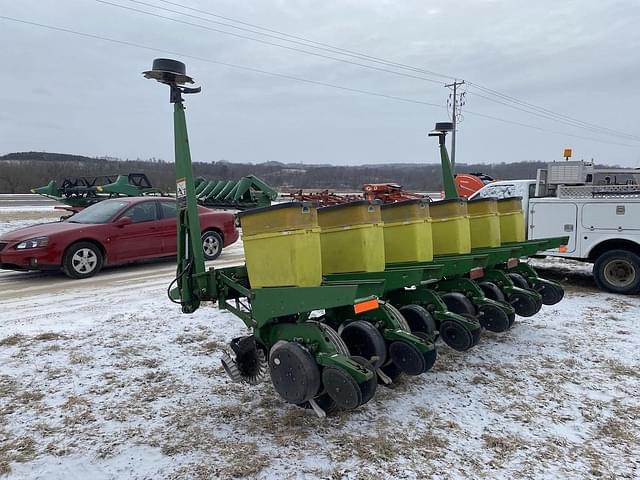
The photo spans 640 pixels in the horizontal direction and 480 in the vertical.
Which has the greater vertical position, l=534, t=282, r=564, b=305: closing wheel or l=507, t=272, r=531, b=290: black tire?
l=507, t=272, r=531, b=290: black tire

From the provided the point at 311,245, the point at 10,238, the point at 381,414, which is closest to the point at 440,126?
the point at 311,245

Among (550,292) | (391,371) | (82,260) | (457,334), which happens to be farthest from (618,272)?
(82,260)

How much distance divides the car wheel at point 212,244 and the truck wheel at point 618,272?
23.6 feet

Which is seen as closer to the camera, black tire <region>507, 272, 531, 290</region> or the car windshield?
black tire <region>507, 272, 531, 290</region>

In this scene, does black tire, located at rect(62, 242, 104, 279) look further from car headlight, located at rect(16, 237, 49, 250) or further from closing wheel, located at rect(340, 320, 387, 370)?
closing wheel, located at rect(340, 320, 387, 370)

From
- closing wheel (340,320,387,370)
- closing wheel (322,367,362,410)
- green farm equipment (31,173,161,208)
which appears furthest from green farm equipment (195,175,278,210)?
closing wheel (322,367,362,410)

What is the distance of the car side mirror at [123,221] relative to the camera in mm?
8922

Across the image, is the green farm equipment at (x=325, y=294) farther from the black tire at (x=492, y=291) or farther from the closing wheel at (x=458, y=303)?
the black tire at (x=492, y=291)

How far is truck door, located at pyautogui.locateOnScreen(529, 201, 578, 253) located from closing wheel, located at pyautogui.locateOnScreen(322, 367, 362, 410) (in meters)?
6.06

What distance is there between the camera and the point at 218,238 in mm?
10859

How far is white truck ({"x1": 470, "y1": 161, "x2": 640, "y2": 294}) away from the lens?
7.55 meters

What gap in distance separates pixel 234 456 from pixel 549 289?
4284 mm

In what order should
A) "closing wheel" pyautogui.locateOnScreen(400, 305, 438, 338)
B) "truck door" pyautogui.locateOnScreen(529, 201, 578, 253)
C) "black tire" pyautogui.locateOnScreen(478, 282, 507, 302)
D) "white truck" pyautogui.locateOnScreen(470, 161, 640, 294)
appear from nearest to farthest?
"closing wheel" pyautogui.locateOnScreen(400, 305, 438, 338), "black tire" pyautogui.locateOnScreen(478, 282, 507, 302), "white truck" pyautogui.locateOnScreen(470, 161, 640, 294), "truck door" pyautogui.locateOnScreen(529, 201, 578, 253)

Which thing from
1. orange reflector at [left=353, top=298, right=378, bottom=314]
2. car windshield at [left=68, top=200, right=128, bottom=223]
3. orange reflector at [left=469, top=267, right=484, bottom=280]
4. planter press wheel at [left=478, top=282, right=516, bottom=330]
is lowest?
planter press wheel at [left=478, top=282, right=516, bottom=330]
